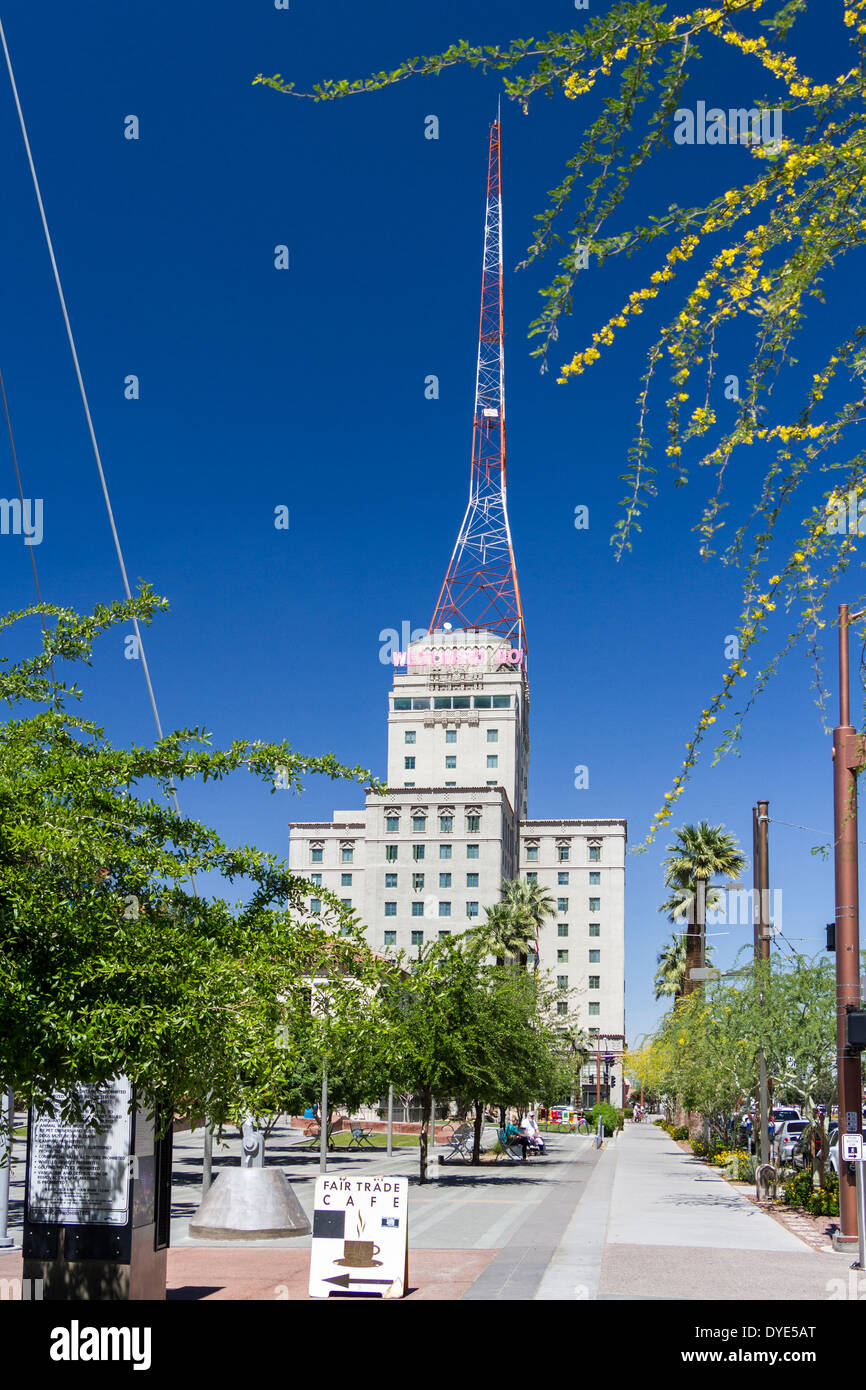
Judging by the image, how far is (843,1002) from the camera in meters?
18.4

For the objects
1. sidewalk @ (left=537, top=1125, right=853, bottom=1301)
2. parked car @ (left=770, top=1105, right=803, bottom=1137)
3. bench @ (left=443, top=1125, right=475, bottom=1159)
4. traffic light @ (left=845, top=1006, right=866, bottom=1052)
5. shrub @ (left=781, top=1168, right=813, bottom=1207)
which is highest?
traffic light @ (left=845, top=1006, right=866, bottom=1052)

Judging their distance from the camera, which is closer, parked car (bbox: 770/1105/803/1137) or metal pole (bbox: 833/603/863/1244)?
metal pole (bbox: 833/603/863/1244)

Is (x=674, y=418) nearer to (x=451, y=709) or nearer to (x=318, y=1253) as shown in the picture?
(x=318, y=1253)

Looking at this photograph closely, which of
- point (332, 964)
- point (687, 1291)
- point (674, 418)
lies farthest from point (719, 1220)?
point (674, 418)

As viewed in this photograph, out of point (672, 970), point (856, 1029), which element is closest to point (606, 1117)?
point (672, 970)

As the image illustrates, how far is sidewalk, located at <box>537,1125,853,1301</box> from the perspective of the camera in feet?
45.5

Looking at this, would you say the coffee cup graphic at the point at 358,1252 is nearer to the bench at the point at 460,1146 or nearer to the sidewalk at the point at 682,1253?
the sidewalk at the point at 682,1253

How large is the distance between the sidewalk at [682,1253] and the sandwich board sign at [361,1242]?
2.11 meters

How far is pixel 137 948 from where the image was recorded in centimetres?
727

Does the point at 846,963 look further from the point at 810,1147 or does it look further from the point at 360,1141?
the point at 360,1141

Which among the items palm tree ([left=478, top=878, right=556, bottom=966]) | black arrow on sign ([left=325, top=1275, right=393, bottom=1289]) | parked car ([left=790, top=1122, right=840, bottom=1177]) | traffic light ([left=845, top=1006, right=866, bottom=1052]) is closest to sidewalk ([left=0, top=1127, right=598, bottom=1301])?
black arrow on sign ([left=325, top=1275, right=393, bottom=1289])

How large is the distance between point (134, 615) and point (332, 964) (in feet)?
11.6

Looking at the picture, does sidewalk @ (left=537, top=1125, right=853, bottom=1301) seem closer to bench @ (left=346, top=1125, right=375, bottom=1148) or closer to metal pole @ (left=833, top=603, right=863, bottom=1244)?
metal pole @ (left=833, top=603, right=863, bottom=1244)

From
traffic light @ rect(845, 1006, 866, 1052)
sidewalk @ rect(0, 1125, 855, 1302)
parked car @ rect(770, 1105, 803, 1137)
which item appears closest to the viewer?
sidewalk @ rect(0, 1125, 855, 1302)
